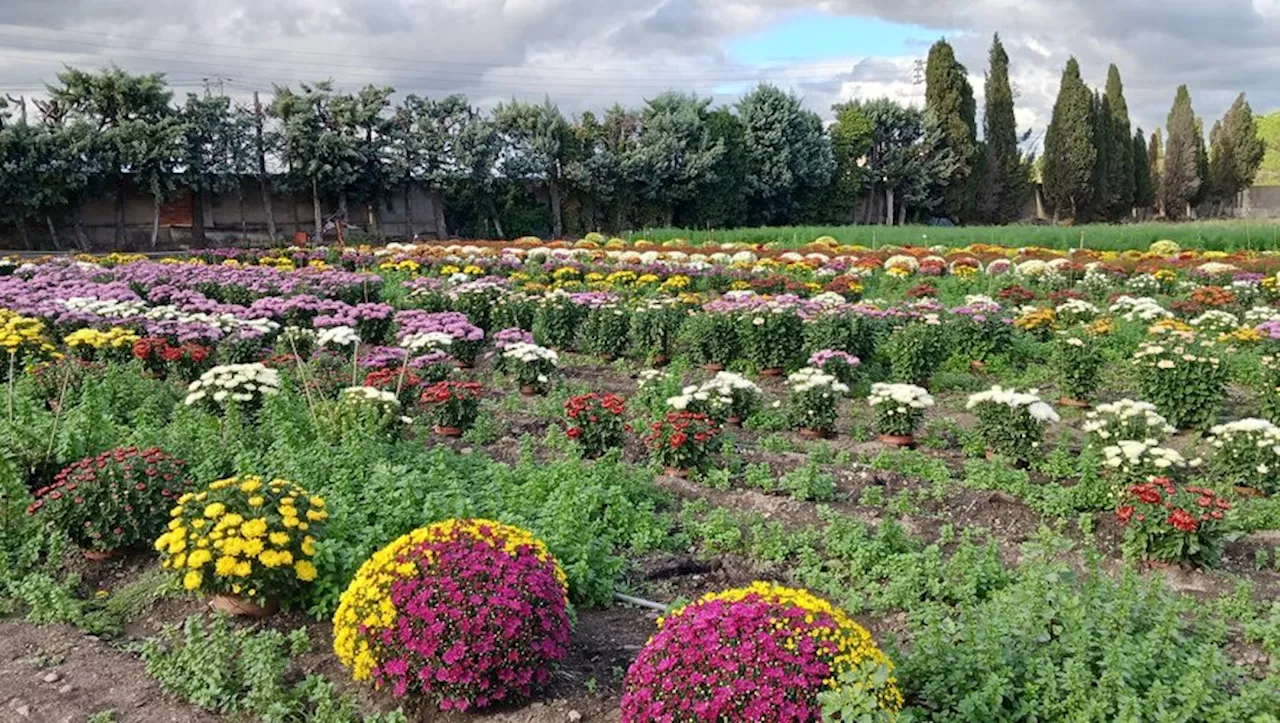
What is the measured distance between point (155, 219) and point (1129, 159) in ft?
143

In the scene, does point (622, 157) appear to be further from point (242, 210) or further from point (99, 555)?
point (99, 555)

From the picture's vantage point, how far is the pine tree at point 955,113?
44.3m

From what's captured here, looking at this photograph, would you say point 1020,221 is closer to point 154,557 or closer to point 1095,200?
point 1095,200

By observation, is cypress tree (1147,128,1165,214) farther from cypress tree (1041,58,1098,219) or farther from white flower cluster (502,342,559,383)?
white flower cluster (502,342,559,383)

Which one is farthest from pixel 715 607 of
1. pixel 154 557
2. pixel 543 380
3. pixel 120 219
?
pixel 120 219

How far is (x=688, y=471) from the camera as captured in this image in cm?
673

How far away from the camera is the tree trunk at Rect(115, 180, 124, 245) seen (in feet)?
101

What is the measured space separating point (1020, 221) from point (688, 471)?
4573 centimetres

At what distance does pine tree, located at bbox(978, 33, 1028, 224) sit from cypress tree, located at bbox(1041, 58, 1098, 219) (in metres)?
1.40

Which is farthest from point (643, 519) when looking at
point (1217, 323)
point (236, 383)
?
point (1217, 323)

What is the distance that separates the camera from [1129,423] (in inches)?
257

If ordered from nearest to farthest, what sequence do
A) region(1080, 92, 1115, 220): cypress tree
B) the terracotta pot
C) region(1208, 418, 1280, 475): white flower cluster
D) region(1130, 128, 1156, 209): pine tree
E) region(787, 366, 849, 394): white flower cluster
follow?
the terracotta pot
region(1208, 418, 1280, 475): white flower cluster
region(787, 366, 849, 394): white flower cluster
region(1080, 92, 1115, 220): cypress tree
region(1130, 128, 1156, 209): pine tree

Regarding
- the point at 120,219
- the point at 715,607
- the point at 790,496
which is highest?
the point at 120,219

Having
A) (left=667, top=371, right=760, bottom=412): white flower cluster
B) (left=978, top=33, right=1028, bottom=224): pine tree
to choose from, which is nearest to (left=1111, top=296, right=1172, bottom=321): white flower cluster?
(left=667, top=371, right=760, bottom=412): white flower cluster
